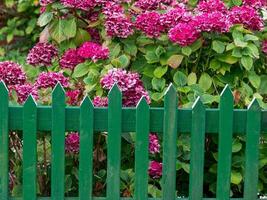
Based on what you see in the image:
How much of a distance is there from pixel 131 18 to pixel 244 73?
71 centimetres

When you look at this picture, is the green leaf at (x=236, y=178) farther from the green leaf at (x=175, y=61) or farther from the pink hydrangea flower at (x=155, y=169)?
the green leaf at (x=175, y=61)

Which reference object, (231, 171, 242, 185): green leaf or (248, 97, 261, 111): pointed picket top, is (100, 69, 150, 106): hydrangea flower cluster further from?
(231, 171, 242, 185): green leaf

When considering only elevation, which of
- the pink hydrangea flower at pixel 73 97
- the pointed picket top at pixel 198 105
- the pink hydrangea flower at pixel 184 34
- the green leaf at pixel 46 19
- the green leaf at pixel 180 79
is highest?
the green leaf at pixel 46 19

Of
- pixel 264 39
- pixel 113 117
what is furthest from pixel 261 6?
pixel 113 117

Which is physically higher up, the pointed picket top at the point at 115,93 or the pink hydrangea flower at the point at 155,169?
the pointed picket top at the point at 115,93

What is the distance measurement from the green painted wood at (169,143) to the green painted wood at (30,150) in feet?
1.98

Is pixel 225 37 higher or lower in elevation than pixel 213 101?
higher

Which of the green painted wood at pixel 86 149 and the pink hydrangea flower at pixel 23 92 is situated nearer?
the green painted wood at pixel 86 149

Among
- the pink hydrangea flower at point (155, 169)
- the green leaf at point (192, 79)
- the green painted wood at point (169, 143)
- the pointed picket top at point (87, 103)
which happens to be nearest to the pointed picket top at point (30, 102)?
the pointed picket top at point (87, 103)

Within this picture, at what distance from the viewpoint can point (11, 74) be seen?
148 inches

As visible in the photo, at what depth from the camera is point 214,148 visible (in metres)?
4.08

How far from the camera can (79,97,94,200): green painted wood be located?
11.0 ft

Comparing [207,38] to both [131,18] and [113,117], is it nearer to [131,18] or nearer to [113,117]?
[131,18]

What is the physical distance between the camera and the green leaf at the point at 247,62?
392cm
